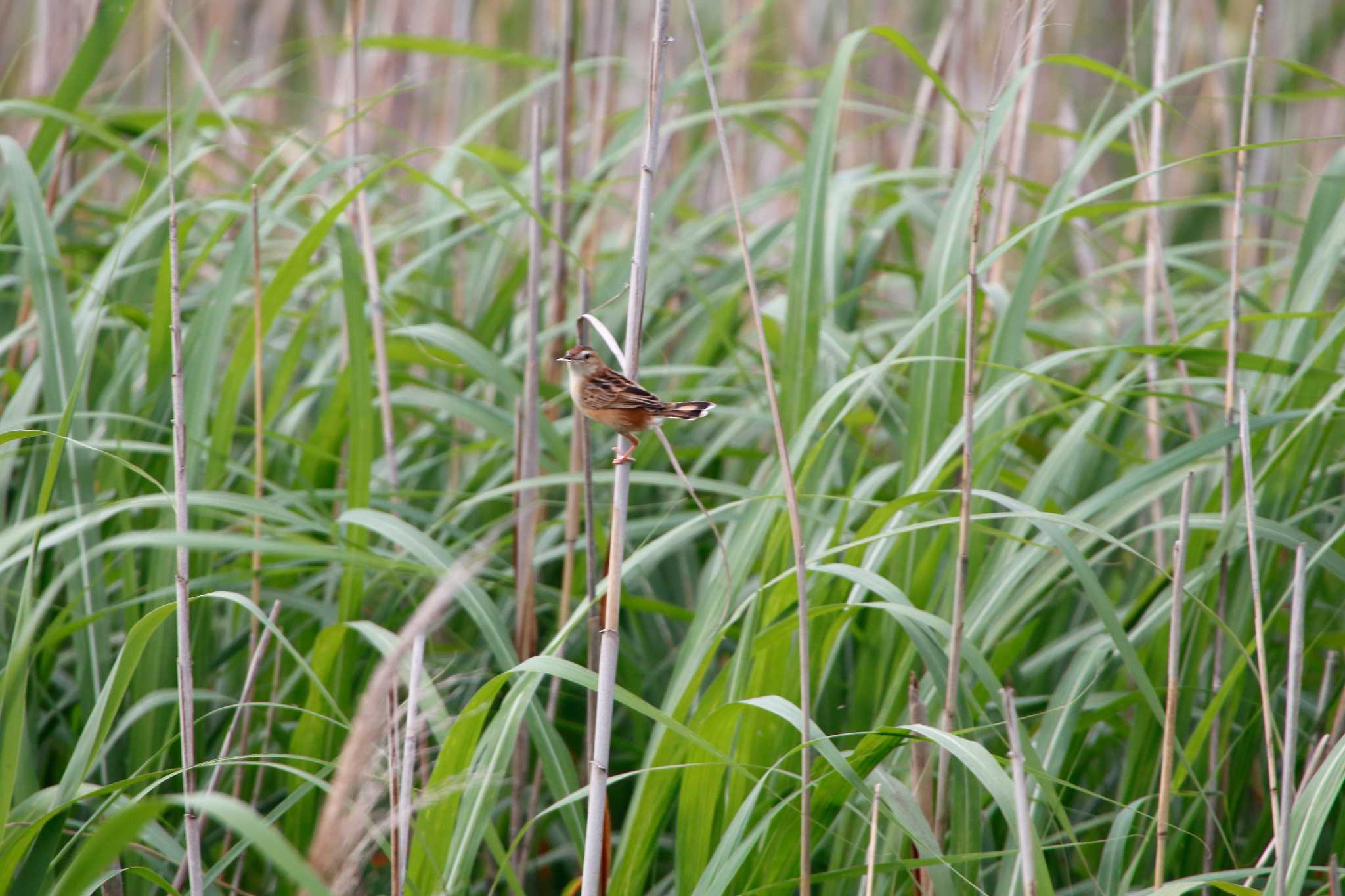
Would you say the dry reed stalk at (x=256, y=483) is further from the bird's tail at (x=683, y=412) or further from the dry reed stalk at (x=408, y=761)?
the bird's tail at (x=683, y=412)

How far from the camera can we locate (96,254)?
243cm

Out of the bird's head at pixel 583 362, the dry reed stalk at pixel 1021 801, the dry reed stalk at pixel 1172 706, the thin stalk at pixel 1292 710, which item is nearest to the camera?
the dry reed stalk at pixel 1021 801

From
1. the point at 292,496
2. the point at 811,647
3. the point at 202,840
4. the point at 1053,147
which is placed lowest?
the point at 202,840

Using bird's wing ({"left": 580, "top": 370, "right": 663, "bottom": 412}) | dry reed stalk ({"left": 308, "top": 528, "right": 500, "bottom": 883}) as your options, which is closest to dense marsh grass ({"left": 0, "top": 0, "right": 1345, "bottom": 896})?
dry reed stalk ({"left": 308, "top": 528, "right": 500, "bottom": 883})

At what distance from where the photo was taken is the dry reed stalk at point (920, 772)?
1297 millimetres

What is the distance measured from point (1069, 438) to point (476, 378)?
3.92 ft

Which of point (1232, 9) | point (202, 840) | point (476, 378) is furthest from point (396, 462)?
point (1232, 9)

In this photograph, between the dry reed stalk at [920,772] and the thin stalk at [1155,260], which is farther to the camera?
the thin stalk at [1155,260]

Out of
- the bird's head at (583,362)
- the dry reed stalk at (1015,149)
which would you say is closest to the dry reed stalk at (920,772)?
the bird's head at (583,362)

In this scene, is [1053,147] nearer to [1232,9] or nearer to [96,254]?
[1232,9]

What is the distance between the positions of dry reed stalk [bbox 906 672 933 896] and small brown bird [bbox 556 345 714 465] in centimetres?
42

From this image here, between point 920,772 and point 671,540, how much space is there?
51cm

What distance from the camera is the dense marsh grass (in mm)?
1277

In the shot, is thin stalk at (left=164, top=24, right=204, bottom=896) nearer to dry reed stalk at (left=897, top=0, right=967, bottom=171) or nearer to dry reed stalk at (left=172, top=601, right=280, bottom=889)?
dry reed stalk at (left=172, top=601, right=280, bottom=889)
